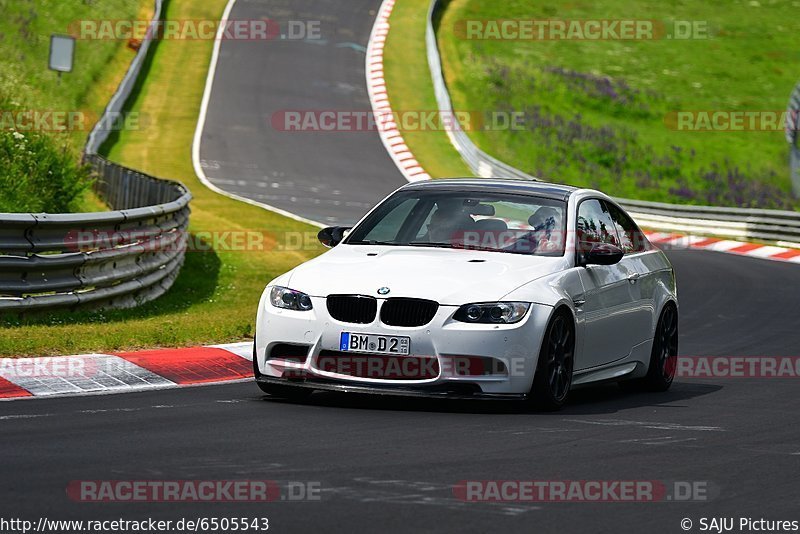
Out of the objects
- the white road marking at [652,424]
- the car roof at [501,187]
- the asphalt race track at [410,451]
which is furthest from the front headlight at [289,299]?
the white road marking at [652,424]

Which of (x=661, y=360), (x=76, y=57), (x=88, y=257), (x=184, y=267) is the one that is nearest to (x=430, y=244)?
(x=661, y=360)

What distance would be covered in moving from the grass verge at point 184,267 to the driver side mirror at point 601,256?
366 centimetres

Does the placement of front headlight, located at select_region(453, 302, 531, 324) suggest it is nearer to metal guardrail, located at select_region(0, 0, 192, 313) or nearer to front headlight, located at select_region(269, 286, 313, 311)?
front headlight, located at select_region(269, 286, 313, 311)

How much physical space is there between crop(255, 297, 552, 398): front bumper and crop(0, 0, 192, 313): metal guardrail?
459cm

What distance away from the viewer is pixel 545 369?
952 cm

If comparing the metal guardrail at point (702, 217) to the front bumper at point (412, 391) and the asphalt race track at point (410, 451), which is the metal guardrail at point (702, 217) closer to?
the asphalt race track at point (410, 451)

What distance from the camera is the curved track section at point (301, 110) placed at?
34031 millimetres

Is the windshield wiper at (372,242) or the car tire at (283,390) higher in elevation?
the windshield wiper at (372,242)

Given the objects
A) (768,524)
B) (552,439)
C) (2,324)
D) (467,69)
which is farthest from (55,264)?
(467,69)

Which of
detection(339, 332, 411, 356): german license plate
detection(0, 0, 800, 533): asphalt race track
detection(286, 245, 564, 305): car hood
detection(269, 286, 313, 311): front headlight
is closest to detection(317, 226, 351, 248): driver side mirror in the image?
detection(286, 245, 564, 305): car hood

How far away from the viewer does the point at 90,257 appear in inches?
565

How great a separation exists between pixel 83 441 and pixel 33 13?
44409 millimetres

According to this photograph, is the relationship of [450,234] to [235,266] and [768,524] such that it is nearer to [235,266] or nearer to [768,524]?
[768,524]

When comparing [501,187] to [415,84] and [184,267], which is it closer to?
[184,267]
